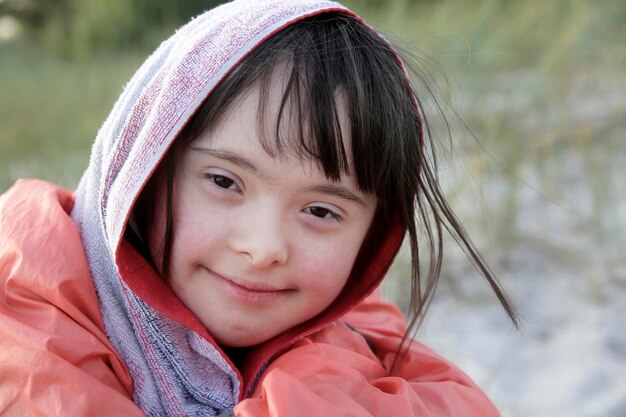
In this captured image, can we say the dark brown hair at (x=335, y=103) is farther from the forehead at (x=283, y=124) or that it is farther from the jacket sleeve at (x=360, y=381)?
the jacket sleeve at (x=360, y=381)

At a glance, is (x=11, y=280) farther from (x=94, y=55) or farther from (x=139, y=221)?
(x=94, y=55)

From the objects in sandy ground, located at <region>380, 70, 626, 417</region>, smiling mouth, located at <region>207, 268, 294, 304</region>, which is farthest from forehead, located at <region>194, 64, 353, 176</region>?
sandy ground, located at <region>380, 70, 626, 417</region>

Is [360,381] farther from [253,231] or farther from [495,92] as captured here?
[495,92]

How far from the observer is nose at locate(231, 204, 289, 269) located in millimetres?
1302

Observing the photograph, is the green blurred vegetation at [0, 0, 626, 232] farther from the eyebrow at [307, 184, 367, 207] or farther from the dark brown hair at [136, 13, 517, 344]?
the eyebrow at [307, 184, 367, 207]

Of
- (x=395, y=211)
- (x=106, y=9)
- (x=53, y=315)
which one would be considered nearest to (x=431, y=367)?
(x=395, y=211)

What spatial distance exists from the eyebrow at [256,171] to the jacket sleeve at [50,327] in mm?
288

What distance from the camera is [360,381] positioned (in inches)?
54.4

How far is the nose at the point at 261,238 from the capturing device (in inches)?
51.3

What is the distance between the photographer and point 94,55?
6648mm

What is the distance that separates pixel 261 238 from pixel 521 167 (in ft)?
7.17

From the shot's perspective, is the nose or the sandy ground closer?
the nose

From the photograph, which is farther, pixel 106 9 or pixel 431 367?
pixel 106 9

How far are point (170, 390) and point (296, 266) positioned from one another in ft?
1.05
